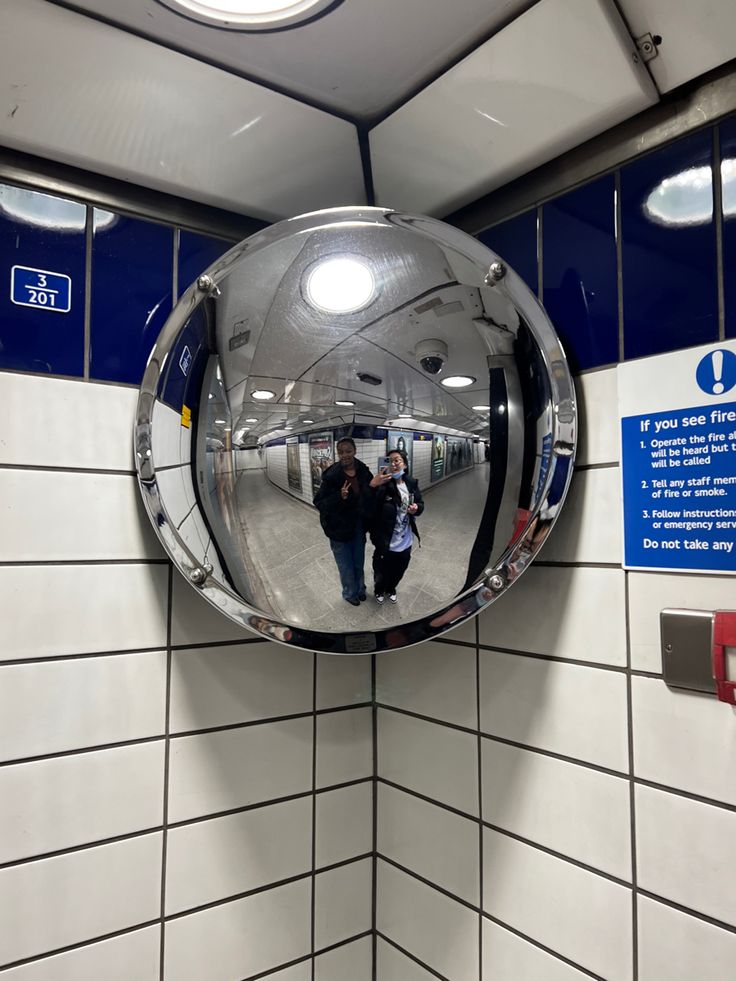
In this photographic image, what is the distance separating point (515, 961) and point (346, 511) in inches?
A: 28.3

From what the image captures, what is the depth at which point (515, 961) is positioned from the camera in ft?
3.18

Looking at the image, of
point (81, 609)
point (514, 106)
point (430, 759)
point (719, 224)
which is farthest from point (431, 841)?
point (514, 106)

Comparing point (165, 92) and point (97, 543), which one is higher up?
point (165, 92)

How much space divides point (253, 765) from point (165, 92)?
3.39 ft

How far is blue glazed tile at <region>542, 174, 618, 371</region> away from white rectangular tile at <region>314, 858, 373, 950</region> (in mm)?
969

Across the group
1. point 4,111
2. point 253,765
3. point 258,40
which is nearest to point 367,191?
point 258,40

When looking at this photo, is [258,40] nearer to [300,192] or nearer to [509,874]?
[300,192]

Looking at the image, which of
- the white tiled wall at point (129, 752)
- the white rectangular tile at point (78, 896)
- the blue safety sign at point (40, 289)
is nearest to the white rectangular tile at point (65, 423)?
the white tiled wall at point (129, 752)

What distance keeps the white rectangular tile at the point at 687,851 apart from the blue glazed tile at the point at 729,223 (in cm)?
57

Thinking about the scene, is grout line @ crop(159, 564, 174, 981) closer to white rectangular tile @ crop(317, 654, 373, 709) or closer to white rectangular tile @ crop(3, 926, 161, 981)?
white rectangular tile @ crop(3, 926, 161, 981)

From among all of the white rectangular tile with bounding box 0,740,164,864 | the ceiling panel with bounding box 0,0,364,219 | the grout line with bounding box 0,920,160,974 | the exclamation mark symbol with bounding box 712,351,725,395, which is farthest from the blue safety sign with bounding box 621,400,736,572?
the grout line with bounding box 0,920,160,974

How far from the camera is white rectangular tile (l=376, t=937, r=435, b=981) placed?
3.70 feet

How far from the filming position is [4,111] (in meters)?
0.86

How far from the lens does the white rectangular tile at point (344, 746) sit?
118 cm
